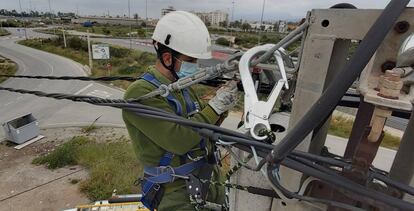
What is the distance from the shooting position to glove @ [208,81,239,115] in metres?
2.27

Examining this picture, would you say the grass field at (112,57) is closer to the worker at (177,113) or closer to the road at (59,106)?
the road at (59,106)

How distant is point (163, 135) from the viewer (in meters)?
2.27

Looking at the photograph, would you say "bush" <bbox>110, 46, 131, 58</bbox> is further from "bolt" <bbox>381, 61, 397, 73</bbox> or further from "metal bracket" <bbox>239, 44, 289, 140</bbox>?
"bolt" <bbox>381, 61, 397, 73</bbox>

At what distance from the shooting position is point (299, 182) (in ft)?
5.06

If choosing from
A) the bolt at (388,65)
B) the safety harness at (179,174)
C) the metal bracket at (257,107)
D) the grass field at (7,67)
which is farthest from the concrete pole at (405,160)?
the grass field at (7,67)

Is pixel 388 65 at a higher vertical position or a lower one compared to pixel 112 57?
higher

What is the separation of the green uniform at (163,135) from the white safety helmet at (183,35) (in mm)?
304

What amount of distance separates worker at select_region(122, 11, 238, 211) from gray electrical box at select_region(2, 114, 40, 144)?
11.0 meters

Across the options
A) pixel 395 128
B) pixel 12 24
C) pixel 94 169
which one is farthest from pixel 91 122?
pixel 12 24

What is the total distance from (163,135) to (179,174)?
592 mm

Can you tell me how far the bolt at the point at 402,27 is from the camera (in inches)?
42.3

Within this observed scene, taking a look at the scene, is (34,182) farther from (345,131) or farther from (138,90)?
(345,131)

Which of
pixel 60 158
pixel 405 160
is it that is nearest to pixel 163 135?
pixel 405 160

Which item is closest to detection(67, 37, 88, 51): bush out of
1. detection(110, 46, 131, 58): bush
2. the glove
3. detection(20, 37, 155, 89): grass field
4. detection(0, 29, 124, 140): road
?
detection(20, 37, 155, 89): grass field
